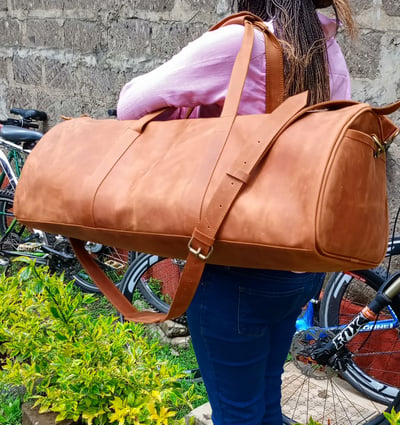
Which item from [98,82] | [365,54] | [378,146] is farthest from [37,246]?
[378,146]

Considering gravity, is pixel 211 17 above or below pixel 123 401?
above

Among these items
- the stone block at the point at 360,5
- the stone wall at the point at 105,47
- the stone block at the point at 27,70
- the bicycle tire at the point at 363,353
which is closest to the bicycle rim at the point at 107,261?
the stone wall at the point at 105,47

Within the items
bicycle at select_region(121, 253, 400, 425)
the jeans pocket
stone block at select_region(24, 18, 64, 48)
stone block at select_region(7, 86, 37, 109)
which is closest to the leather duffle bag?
the jeans pocket

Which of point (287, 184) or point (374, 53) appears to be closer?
point (287, 184)

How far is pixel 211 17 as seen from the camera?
9.84 ft

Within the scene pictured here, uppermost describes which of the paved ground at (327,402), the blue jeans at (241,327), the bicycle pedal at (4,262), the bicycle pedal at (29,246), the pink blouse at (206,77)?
the pink blouse at (206,77)

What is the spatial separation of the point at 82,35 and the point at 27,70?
0.88 m

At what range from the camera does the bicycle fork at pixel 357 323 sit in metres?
2.09

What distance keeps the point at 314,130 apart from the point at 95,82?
10.4 feet

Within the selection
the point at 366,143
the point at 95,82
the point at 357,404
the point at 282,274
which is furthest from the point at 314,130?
the point at 95,82

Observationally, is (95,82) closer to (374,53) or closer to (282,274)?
(374,53)

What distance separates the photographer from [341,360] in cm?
A: 226

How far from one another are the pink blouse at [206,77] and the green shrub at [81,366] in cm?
74

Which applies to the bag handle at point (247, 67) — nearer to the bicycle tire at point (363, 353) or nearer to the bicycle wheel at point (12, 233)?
the bicycle tire at point (363, 353)
